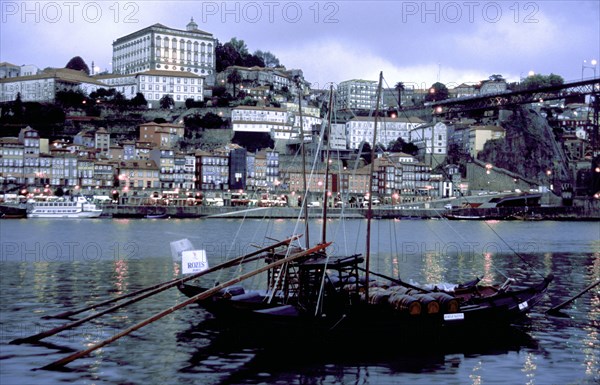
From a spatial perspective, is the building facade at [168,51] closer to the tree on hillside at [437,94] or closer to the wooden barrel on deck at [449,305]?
the tree on hillside at [437,94]

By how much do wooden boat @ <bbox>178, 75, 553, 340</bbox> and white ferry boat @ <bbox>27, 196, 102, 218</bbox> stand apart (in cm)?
7941

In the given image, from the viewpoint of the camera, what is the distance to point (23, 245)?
49.7m

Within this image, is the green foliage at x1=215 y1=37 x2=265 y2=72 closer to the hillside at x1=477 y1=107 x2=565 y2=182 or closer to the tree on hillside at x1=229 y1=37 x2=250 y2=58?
the tree on hillside at x1=229 y1=37 x2=250 y2=58

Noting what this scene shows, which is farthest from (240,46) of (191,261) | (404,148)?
(191,261)

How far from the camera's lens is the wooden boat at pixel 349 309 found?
57.7 ft

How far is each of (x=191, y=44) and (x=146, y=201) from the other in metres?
56.5

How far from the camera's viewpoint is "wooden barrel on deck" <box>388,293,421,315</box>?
18172mm

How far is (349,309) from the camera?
1811cm

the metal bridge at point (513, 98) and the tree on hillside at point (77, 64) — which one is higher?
the tree on hillside at point (77, 64)

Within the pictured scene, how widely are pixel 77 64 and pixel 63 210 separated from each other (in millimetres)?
83140

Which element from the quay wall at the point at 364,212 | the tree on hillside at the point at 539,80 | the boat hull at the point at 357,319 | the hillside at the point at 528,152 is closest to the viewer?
the boat hull at the point at 357,319

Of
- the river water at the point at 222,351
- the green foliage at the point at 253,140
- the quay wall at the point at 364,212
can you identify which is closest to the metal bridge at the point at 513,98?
the quay wall at the point at 364,212

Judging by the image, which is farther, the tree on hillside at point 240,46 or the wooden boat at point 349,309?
the tree on hillside at point 240,46

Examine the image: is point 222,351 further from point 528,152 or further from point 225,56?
point 225,56
